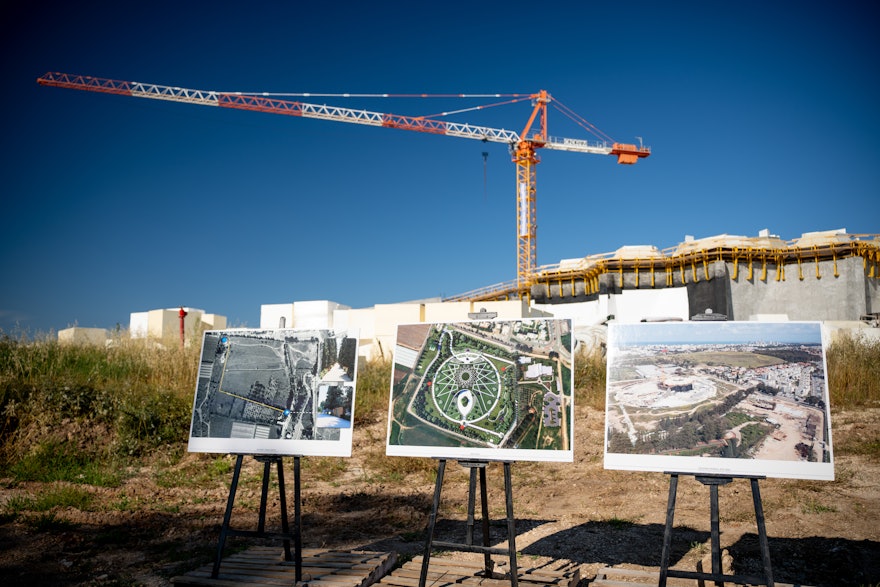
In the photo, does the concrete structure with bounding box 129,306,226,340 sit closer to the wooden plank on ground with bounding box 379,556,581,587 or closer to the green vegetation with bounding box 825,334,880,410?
the wooden plank on ground with bounding box 379,556,581,587

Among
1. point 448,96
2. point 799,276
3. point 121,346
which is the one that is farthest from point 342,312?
point 448,96

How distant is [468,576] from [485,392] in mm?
1511

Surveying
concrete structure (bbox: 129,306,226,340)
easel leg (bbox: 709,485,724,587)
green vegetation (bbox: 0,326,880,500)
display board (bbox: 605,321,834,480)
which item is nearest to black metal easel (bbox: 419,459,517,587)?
display board (bbox: 605,321,834,480)

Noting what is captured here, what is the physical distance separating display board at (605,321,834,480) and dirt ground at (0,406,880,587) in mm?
1294

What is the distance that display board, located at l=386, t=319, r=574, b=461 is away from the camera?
5203 millimetres

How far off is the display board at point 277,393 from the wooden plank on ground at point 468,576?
3.69ft

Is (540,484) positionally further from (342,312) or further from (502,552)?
(342,312)

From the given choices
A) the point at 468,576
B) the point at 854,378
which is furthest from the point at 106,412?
the point at 854,378

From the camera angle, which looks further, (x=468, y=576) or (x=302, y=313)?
(x=302, y=313)

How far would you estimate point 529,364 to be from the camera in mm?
5426

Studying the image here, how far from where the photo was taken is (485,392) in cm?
545

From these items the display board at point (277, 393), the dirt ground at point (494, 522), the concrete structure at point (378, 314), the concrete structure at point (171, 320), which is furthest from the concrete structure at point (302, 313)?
the display board at point (277, 393)

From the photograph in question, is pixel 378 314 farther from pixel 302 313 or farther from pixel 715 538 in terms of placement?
pixel 715 538

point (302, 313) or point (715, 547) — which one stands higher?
point (302, 313)
